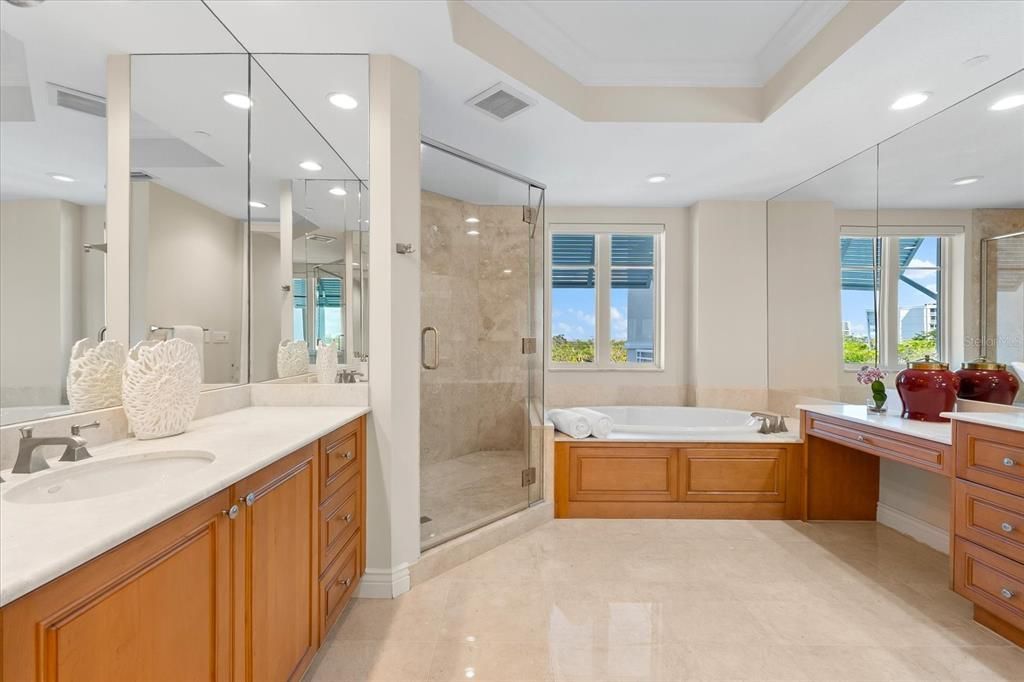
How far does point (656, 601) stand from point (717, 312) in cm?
271

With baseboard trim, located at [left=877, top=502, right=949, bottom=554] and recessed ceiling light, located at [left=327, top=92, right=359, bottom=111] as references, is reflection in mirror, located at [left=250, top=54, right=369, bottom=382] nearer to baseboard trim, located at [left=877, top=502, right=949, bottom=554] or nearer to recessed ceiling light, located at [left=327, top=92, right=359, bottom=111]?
recessed ceiling light, located at [left=327, top=92, right=359, bottom=111]

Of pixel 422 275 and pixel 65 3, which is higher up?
pixel 65 3

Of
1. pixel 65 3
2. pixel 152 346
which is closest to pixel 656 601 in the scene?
pixel 152 346

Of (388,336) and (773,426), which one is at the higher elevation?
(388,336)

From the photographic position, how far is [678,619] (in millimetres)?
1948

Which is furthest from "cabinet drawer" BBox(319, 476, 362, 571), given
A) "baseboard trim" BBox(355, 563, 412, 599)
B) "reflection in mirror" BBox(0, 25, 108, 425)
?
"reflection in mirror" BBox(0, 25, 108, 425)

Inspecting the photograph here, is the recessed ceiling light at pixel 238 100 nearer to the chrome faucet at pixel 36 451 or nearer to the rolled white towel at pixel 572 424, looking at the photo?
the chrome faucet at pixel 36 451

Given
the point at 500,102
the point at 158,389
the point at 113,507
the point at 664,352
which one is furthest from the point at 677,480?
the point at 113,507

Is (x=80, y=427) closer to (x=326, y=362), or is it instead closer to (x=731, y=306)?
(x=326, y=362)

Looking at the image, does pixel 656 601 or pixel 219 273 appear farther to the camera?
pixel 656 601

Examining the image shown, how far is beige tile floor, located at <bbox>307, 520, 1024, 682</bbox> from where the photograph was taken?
1.66 m

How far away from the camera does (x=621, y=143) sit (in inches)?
115

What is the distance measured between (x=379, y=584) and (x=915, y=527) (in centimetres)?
306

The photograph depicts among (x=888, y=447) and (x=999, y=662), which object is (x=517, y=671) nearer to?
(x=999, y=662)
